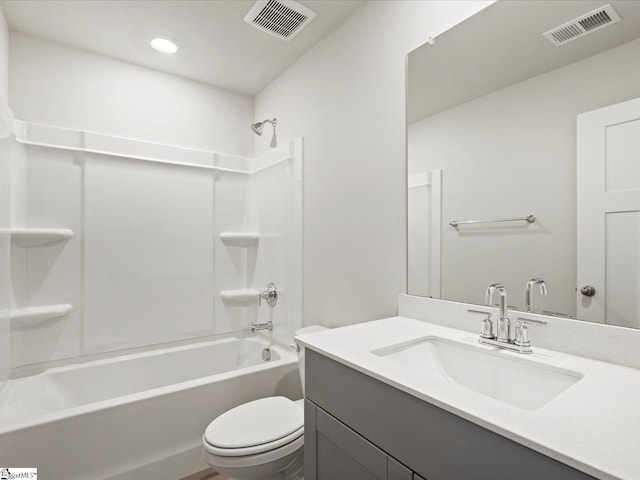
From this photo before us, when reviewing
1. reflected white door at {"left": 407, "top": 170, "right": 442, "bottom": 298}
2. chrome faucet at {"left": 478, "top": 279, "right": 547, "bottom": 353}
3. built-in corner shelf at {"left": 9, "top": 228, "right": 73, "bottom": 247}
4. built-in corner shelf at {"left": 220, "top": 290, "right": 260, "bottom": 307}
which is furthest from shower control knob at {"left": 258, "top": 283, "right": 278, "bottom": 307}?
chrome faucet at {"left": 478, "top": 279, "right": 547, "bottom": 353}

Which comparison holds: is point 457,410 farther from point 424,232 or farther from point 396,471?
point 424,232

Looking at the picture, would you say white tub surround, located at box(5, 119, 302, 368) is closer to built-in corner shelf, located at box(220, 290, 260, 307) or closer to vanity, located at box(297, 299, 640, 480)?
built-in corner shelf, located at box(220, 290, 260, 307)

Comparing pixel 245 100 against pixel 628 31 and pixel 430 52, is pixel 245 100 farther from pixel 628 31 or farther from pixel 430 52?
pixel 628 31

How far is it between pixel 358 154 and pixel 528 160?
0.88 meters

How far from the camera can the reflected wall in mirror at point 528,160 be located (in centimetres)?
95

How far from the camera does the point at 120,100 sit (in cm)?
233

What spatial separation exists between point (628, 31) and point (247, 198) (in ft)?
8.08

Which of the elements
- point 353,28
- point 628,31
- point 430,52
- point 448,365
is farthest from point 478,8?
point 448,365

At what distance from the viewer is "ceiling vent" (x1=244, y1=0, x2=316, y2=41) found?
1.79 meters

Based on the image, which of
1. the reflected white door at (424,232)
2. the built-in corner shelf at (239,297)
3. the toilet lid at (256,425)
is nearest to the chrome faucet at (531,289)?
the reflected white door at (424,232)

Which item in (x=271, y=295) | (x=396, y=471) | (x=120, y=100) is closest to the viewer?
(x=396, y=471)

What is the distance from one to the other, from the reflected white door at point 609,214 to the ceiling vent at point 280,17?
153cm

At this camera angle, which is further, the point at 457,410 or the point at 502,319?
the point at 502,319

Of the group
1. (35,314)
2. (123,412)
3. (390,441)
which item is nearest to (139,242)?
(35,314)
